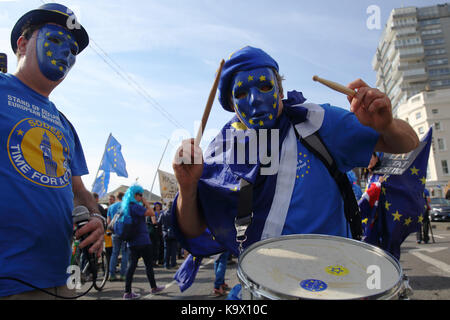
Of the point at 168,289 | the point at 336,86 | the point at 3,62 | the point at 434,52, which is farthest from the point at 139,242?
the point at 434,52

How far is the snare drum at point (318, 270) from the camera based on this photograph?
3.36ft

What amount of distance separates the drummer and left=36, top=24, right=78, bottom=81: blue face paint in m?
0.99

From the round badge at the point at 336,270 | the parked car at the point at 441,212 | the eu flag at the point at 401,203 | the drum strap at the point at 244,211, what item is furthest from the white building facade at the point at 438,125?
the round badge at the point at 336,270

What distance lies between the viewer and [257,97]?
5.64ft

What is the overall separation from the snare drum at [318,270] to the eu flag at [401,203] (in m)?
1.86

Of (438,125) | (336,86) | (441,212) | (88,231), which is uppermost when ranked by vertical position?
(438,125)

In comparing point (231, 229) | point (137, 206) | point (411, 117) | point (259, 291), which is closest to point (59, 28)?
point (231, 229)

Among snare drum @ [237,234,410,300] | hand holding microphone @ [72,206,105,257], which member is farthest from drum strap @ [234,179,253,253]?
hand holding microphone @ [72,206,105,257]

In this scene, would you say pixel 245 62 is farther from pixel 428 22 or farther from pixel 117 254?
pixel 428 22

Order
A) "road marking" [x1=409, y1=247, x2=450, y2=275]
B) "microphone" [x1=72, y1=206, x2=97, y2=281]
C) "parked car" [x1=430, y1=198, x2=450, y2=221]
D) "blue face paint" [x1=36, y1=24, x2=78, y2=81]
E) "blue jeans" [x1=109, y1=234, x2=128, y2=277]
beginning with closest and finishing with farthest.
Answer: "microphone" [x1=72, y1=206, x2=97, y2=281]
"blue face paint" [x1=36, y1=24, x2=78, y2=81]
"road marking" [x1=409, y1=247, x2=450, y2=275]
"blue jeans" [x1=109, y1=234, x2=128, y2=277]
"parked car" [x1=430, y1=198, x2=450, y2=221]

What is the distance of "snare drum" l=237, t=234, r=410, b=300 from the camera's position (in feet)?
3.36

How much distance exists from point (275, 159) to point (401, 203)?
6.01ft

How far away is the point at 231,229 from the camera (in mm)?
1732

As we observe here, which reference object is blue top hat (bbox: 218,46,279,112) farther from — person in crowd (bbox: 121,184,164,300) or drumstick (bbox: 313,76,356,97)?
person in crowd (bbox: 121,184,164,300)
